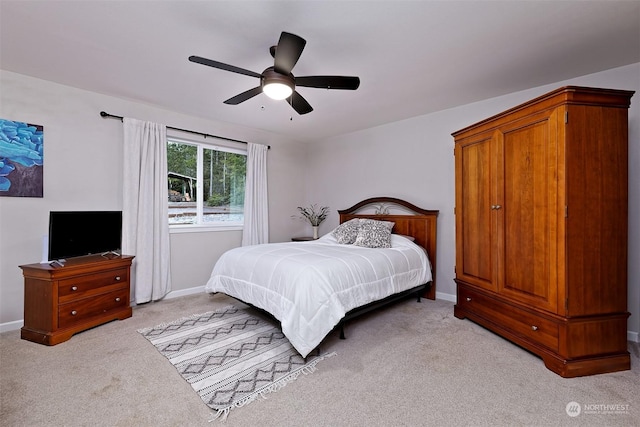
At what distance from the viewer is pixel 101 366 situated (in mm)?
2178

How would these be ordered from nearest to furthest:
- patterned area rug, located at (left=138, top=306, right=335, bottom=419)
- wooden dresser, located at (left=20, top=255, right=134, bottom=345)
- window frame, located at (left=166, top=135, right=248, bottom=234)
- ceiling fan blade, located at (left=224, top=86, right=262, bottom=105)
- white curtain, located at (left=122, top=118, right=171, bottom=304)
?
patterned area rug, located at (left=138, top=306, right=335, bottom=419) → ceiling fan blade, located at (left=224, top=86, right=262, bottom=105) → wooden dresser, located at (left=20, top=255, right=134, bottom=345) → white curtain, located at (left=122, top=118, right=171, bottom=304) → window frame, located at (left=166, top=135, right=248, bottom=234)

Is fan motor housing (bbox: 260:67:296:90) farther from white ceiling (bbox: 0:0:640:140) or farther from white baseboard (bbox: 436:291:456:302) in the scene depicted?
white baseboard (bbox: 436:291:456:302)

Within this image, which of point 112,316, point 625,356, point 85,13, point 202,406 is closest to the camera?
point 202,406

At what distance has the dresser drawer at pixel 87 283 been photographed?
104 inches

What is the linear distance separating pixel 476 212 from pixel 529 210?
21.8 inches

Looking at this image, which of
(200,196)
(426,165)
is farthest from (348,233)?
(200,196)

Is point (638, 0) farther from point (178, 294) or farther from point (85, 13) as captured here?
point (178, 294)

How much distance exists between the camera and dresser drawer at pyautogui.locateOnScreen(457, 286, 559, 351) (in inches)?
86.6

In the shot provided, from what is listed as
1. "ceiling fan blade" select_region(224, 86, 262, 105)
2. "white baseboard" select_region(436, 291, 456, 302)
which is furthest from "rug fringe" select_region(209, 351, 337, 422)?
"ceiling fan blade" select_region(224, 86, 262, 105)

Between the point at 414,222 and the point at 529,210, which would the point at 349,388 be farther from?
the point at 414,222

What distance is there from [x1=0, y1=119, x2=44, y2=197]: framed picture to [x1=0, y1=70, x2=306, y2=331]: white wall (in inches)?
2.2

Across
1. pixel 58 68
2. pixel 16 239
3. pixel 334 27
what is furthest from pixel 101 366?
pixel 334 27

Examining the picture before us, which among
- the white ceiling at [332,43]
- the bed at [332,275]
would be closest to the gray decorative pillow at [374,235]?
the bed at [332,275]

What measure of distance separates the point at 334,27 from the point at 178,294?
377cm
